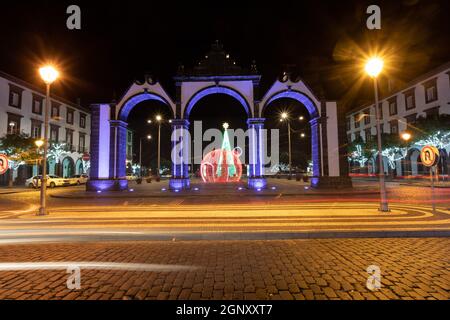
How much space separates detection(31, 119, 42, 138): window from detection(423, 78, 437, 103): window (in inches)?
2016

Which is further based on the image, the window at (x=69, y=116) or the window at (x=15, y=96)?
the window at (x=69, y=116)

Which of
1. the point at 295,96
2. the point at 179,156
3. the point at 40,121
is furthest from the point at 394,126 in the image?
the point at 40,121

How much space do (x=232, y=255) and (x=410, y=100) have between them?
42.9 meters

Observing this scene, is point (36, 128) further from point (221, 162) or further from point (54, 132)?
point (221, 162)

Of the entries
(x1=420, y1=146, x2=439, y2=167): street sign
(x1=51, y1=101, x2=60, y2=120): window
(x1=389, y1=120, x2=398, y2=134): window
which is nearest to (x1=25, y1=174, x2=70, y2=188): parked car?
(x1=51, y1=101, x2=60, y2=120): window

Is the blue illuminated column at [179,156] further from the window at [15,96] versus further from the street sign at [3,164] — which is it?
the window at [15,96]

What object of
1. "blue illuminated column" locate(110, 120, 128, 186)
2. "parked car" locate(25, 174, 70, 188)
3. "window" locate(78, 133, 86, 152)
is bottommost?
"parked car" locate(25, 174, 70, 188)

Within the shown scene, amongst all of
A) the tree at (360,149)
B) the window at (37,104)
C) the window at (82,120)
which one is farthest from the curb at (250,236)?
the window at (82,120)

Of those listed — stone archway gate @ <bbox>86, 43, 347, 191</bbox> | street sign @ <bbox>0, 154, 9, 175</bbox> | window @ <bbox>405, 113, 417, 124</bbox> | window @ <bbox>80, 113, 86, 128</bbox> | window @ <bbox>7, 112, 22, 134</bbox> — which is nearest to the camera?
street sign @ <bbox>0, 154, 9, 175</bbox>

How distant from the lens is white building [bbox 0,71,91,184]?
3166 cm

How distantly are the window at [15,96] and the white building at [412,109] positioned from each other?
41.7m

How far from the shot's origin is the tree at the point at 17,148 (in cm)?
2798

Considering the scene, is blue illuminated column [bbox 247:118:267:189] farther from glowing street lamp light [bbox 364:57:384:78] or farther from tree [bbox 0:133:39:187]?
tree [bbox 0:133:39:187]

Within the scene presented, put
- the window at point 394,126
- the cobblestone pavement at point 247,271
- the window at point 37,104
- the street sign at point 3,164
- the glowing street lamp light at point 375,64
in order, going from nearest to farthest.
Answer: the cobblestone pavement at point 247,271
the street sign at point 3,164
the glowing street lamp light at point 375,64
the window at point 37,104
the window at point 394,126
